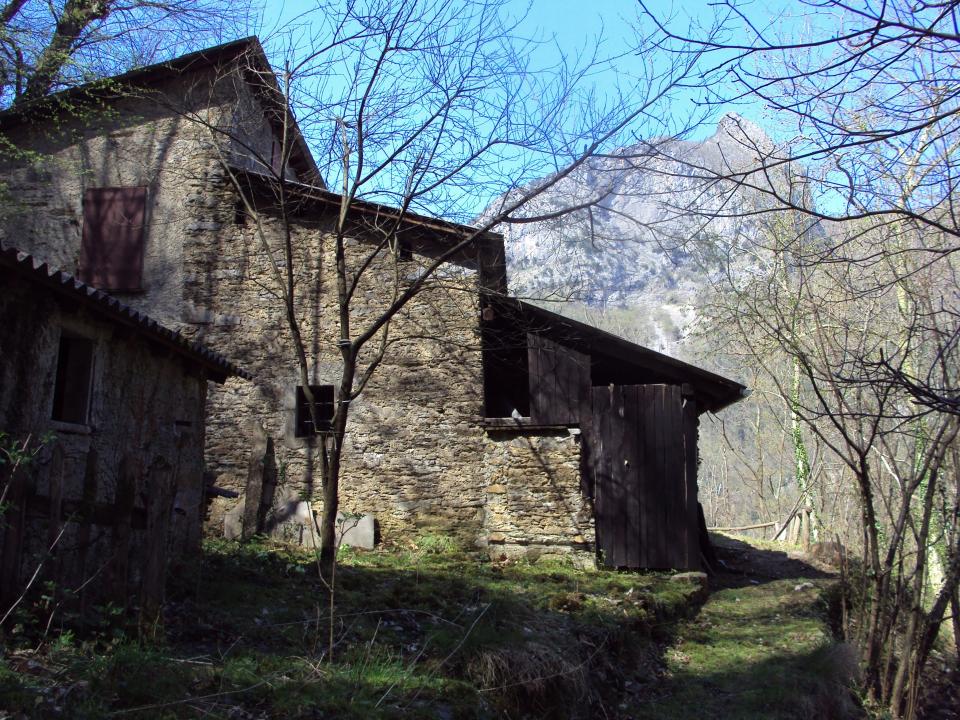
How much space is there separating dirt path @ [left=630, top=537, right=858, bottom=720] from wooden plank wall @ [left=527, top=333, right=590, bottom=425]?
3.24 metres

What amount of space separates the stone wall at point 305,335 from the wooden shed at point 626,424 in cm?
42

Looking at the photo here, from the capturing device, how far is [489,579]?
30.8ft

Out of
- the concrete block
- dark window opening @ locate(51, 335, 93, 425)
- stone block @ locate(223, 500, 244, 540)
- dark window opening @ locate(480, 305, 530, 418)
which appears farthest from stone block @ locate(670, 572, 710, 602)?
dark window opening @ locate(51, 335, 93, 425)

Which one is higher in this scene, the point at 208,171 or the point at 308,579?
the point at 208,171

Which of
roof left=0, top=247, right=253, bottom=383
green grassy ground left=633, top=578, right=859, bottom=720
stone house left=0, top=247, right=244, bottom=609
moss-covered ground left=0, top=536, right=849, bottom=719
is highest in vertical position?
roof left=0, top=247, right=253, bottom=383

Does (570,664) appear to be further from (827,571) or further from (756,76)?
(827,571)

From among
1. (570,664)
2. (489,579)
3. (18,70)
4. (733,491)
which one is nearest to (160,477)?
(570,664)

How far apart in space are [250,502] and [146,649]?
22.5ft

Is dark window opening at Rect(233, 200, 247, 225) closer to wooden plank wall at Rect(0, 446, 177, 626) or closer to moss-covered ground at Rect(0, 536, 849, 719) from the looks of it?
moss-covered ground at Rect(0, 536, 849, 719)

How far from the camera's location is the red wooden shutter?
1236 cm

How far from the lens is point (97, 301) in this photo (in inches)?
258

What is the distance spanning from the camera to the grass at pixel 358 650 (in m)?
4.21

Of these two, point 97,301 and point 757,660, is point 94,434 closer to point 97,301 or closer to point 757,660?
point 97,301

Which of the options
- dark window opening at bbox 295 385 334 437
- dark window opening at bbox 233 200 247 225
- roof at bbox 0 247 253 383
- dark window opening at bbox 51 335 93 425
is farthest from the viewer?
dark window opening at bbox 233 200 247 225
